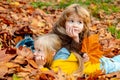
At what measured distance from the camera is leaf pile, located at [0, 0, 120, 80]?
12.0 feet

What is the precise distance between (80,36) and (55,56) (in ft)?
1.17

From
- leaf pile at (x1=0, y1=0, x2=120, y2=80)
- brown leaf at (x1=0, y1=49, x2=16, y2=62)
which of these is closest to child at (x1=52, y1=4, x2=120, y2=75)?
leaf pile at (x1=0, y1=0, x2=120, y2=80)

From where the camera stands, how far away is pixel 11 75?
3.69 metres

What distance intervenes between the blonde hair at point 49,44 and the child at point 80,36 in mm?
87

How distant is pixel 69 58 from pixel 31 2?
5673 millimetres

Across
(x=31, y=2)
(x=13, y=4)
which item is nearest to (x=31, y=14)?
(x=13, y=4)

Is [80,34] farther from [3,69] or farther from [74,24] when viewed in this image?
[3,69]

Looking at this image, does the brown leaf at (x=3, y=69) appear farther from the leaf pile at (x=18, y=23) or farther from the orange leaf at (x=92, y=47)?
the leaf pile at (x=18, y=23)

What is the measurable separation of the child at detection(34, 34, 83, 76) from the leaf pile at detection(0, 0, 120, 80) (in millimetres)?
100

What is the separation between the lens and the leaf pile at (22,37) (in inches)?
143

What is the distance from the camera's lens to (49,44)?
14.3 feet

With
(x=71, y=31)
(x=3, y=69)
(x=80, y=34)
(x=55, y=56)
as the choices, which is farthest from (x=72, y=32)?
(x=3, y=69)

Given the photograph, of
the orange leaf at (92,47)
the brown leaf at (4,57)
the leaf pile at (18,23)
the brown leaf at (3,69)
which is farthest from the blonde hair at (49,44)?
the leaf pile at (18,23)

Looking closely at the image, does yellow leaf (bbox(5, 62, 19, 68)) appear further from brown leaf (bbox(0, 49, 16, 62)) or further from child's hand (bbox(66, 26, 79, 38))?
child's hand (bbox(66, 26, 79, 38))
